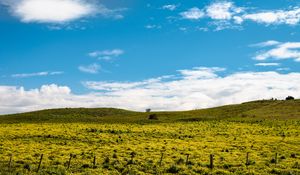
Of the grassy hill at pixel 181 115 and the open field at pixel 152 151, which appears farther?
the grassy hill at pixel 181 115

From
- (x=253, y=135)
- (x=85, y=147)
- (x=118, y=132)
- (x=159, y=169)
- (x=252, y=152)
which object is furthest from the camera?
(x=118, y=132)

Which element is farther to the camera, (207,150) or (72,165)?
(207,150)

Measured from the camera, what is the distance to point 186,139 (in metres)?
64.4

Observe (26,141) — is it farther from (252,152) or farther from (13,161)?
(252,152)

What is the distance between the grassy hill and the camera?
356ft

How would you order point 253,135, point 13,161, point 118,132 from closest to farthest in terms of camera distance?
point 13,161
point 253,135
point 118,132

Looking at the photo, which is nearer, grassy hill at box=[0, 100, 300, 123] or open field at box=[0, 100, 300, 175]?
open field at box=[0, 100, 300, 175]

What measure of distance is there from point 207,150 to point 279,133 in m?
26.3

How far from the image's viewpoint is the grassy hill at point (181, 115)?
108438 millimetres

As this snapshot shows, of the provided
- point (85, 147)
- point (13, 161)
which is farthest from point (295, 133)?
point (13, 161)

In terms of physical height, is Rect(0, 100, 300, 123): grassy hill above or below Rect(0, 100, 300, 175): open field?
above

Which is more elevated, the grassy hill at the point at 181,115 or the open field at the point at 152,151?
the grassy hill at the point at 181,115

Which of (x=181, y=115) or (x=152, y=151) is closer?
(x=152, y=151)

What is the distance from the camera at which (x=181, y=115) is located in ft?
435
